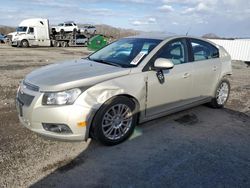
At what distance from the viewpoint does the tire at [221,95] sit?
571 centimetres

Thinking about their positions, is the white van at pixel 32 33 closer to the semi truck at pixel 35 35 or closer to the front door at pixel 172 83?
the semi truck at pixel 35 35

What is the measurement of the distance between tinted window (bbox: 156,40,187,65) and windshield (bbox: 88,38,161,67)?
0.18 meters

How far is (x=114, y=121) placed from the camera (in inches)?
152

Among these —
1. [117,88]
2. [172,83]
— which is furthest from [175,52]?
[117,88]

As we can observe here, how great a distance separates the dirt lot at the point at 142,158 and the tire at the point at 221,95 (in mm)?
807

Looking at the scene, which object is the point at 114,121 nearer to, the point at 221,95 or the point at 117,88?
the point at 117,88

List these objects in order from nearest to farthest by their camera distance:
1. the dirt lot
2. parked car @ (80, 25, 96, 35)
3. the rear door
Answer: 1. the dirt lot
2. the rear door
3. parked car @ (80, 25, 96, 35)

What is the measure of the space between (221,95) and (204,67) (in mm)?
1119

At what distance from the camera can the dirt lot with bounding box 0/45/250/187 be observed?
3.07m

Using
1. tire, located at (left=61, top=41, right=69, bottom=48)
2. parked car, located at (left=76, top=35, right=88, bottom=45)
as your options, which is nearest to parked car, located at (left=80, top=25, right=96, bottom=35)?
parked car, located at (left=76, top=35, right=88, bottom=45)

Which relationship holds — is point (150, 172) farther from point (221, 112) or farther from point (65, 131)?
point (221, 112)

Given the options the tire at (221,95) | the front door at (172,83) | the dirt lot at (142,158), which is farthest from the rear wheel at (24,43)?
the front door at (172,83)

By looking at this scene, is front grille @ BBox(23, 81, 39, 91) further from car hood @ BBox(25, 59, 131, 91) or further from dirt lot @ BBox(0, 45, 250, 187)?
dirt lot @ BBox(0, 45, 250, 187)

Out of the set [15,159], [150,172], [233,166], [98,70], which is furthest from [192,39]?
[15,159]
